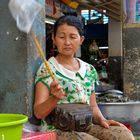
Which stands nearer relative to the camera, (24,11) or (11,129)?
(11,129)

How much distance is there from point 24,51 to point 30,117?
469 millimetres

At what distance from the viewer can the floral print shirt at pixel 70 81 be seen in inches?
99.3

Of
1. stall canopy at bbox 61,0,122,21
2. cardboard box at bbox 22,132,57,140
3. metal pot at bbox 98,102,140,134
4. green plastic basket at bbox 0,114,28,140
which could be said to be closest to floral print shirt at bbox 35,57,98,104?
cardboard box at bbox 22,132,57,140

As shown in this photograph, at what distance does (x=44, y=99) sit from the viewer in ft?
7.95

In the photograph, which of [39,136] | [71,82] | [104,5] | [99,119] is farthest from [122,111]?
[104,5]

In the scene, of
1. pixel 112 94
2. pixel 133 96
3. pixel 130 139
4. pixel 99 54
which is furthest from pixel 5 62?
pixel 99 54

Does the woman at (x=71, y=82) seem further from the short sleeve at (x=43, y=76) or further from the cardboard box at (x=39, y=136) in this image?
the cardboard box at (x=39, y=136)

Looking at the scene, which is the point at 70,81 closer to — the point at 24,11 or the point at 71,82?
the point at 71,82

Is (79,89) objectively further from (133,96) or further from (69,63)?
(133,96)

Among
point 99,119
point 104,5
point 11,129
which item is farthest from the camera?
point 104,5

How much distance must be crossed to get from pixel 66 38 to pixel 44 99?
491 millimetres

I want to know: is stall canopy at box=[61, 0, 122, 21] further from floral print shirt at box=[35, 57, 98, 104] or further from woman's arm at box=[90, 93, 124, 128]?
floral print shirt at box=[35, 57, 98, 104]

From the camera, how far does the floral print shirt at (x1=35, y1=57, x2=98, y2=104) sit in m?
2.52

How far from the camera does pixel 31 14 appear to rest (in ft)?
7.05
